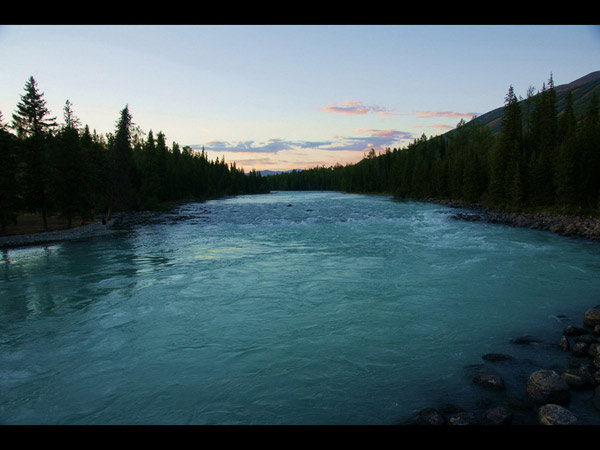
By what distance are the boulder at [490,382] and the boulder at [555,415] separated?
103 centimetres

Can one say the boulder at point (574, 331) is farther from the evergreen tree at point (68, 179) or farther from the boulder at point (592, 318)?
the evergreen tree at point (68, 179)

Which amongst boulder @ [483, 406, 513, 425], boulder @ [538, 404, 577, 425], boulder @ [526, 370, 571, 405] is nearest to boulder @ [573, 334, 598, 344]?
boulder @ [526, 370, 571, 405]

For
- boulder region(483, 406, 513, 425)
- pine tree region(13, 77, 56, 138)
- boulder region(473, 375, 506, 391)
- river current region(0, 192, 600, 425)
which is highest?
pine tree region(13, 77, 56, 138)

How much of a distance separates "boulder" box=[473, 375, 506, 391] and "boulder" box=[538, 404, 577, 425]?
1.03 meters

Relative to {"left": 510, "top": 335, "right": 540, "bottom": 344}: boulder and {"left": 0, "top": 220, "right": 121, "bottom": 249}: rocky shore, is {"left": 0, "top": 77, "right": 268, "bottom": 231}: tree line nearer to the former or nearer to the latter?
{"left": 0, "top": 220, "right": 121, "bottom": 249}: rocky shore

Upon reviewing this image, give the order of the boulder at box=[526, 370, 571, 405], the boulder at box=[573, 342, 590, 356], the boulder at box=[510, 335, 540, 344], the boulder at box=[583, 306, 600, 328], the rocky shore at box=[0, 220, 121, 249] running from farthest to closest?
the rocky shore at box=[0, 220, 121, 249], the boulder at box=[583, 306, 600, 328], the boulder at box=[510, 335, 540, 344], the boulder at box=[573, 342, 590, 356], the boulder at box=[526, 370, 571, 405]

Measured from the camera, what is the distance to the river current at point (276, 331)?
7219 mm

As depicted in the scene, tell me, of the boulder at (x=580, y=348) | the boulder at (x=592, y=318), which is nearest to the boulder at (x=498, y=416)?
the boulder at (x=580, y=348)

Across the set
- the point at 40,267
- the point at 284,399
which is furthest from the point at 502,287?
the point at 40,267

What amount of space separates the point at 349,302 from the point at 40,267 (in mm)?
18791

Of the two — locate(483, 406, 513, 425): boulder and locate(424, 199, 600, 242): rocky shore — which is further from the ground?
locate(424, 199, 600, 242): rocky shore

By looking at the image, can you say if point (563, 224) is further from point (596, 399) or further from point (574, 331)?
point (596, 399)

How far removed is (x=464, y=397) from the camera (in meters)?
7.05

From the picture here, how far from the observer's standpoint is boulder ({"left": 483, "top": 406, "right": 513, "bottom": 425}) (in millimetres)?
6023
